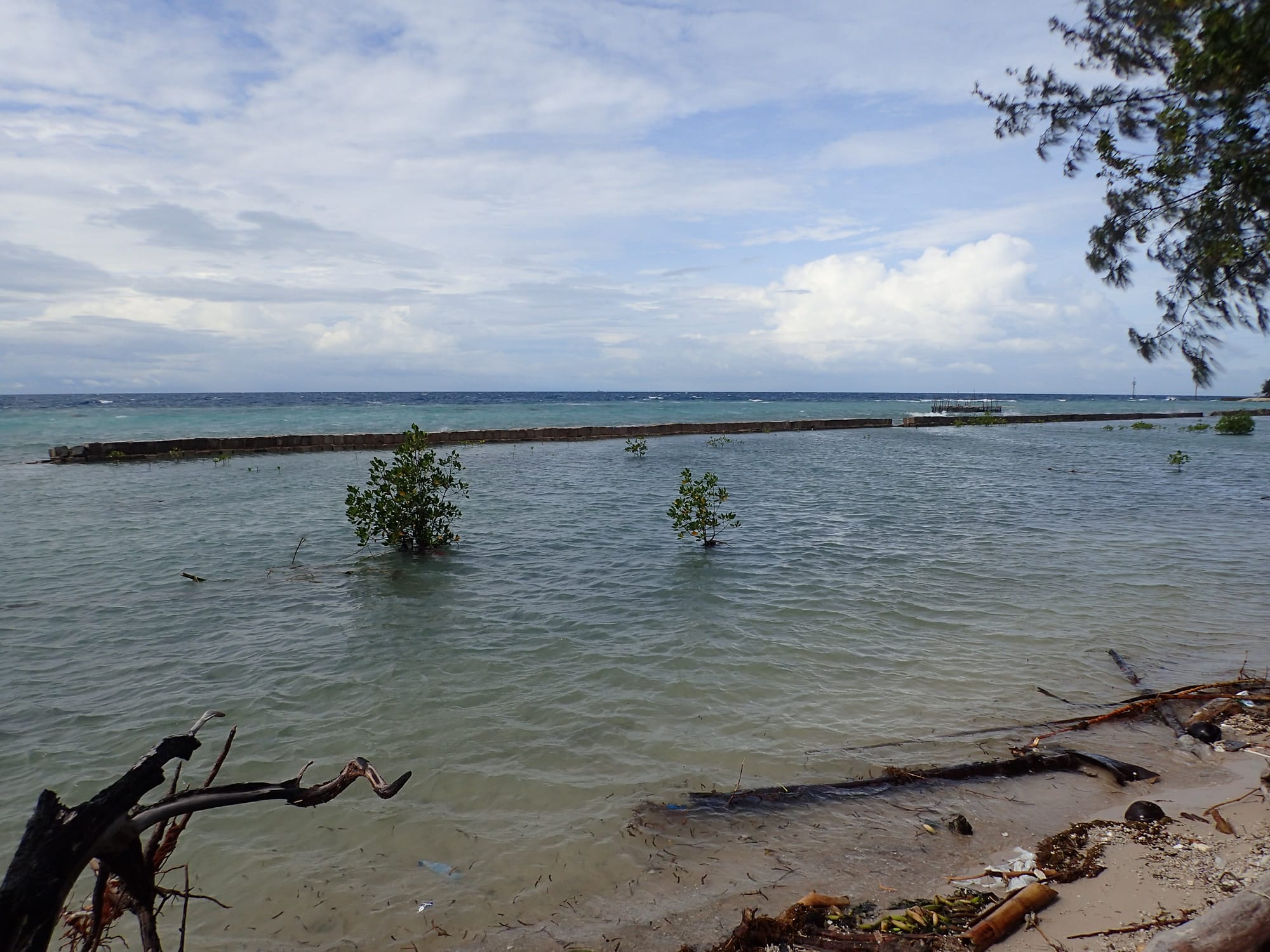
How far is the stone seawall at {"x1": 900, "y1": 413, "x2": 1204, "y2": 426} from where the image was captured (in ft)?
194

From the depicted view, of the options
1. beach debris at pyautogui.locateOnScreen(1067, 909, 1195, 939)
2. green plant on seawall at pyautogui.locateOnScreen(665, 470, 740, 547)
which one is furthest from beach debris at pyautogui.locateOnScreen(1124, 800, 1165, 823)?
green plant on seawall at pyautogui.locateOnScreen(665, 470, 740, 547)

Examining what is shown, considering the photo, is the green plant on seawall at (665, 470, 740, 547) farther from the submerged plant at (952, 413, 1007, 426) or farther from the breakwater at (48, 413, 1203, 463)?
the submerged plant at (952, 413, 1007, 426)

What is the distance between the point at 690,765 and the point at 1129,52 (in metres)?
7.95

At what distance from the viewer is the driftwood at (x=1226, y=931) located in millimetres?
2852

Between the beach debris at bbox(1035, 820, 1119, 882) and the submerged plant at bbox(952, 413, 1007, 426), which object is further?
the submerged plant at bbox(952, 413, 1007, 426)

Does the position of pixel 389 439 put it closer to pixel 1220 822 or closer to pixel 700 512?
pixel 700 512

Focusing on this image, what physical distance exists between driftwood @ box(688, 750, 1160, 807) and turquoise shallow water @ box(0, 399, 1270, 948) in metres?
0.26

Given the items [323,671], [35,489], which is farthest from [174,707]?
[35,489]

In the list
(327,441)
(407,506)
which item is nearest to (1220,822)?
(407,506)

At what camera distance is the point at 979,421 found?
60.7 m

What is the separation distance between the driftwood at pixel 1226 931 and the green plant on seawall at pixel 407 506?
11.6 metres

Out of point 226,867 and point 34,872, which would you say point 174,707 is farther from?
point 34,872

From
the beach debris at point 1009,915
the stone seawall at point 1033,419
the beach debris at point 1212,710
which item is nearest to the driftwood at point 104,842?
the beach debris at point 1009,915

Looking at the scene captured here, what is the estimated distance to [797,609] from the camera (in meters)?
9.75
